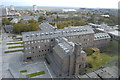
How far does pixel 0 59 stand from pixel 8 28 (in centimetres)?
2221

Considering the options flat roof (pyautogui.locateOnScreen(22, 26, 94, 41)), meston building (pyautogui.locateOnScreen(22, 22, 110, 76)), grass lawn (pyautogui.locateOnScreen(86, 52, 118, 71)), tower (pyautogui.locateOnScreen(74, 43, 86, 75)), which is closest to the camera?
tower (pyautogui.locateOnScreen(74, 43, 86, 75))

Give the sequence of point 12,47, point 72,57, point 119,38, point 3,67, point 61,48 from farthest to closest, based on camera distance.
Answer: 1. point 12,47
2. point 3,67
3. point 61,48
4. point 72,57
5. point 119,38

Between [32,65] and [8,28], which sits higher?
[8,28]

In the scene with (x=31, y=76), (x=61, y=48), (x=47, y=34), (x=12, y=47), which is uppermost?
(x=47, y=34)

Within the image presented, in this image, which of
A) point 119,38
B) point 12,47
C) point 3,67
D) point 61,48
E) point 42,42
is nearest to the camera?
point 119,38

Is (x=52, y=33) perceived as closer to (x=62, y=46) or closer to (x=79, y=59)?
(x=62, y=46)

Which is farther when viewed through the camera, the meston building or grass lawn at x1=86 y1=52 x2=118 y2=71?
grass lawn at x1=86 y1=52 x2=118 y2=71

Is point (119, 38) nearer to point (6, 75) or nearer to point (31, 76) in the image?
point (31, 76)

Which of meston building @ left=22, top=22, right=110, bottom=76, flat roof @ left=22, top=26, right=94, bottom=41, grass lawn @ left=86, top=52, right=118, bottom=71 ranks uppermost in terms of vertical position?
flat roof @ left=22, top=26, right=94, bottom=41

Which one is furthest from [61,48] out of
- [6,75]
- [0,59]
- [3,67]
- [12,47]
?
[12,47]

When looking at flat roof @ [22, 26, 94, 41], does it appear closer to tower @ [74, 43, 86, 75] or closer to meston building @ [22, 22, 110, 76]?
meston building @ [22, 22, 110, 76]

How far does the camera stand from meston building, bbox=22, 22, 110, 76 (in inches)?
612

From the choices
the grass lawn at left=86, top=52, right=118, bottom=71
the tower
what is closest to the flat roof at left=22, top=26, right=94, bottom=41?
the grass lawn at left=86, top=52, right=118, bottom=71

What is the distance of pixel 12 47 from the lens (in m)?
26.4
